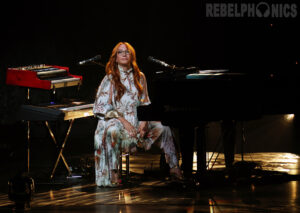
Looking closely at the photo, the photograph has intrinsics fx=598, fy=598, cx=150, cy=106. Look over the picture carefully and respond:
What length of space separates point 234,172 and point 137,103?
3.60 feet

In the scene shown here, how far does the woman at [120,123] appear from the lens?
5.07m

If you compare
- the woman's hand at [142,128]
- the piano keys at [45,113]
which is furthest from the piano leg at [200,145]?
the piano keys at [45,113]

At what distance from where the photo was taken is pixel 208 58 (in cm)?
773

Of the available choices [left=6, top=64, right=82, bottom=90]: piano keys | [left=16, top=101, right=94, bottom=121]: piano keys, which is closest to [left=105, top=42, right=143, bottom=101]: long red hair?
[left=16, top=101, right=94, bottom=121]: piano keys

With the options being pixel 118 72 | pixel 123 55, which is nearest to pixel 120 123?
pixel 118 72

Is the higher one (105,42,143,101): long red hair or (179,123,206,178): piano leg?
(105,42,143,101): long red hair

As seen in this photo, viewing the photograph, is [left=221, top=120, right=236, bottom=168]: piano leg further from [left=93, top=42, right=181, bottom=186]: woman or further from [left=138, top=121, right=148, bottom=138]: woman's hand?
[left=138, top=121, right=148, bottom=138]: woman's hand

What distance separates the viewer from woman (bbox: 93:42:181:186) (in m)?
5.07

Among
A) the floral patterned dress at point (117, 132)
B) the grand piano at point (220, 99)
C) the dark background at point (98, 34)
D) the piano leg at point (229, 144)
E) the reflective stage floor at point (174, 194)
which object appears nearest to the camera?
the reflective stage floor at point (174, 194)

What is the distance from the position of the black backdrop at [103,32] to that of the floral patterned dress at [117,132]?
2596 mm

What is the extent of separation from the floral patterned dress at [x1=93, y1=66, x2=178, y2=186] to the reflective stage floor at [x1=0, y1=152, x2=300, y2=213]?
20cm

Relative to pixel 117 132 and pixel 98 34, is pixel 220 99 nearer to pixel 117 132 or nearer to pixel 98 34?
pixel 117 132

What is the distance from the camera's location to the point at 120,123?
511 cm

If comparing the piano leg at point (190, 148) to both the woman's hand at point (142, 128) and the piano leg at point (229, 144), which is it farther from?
the piano leg at point (229, 144)
